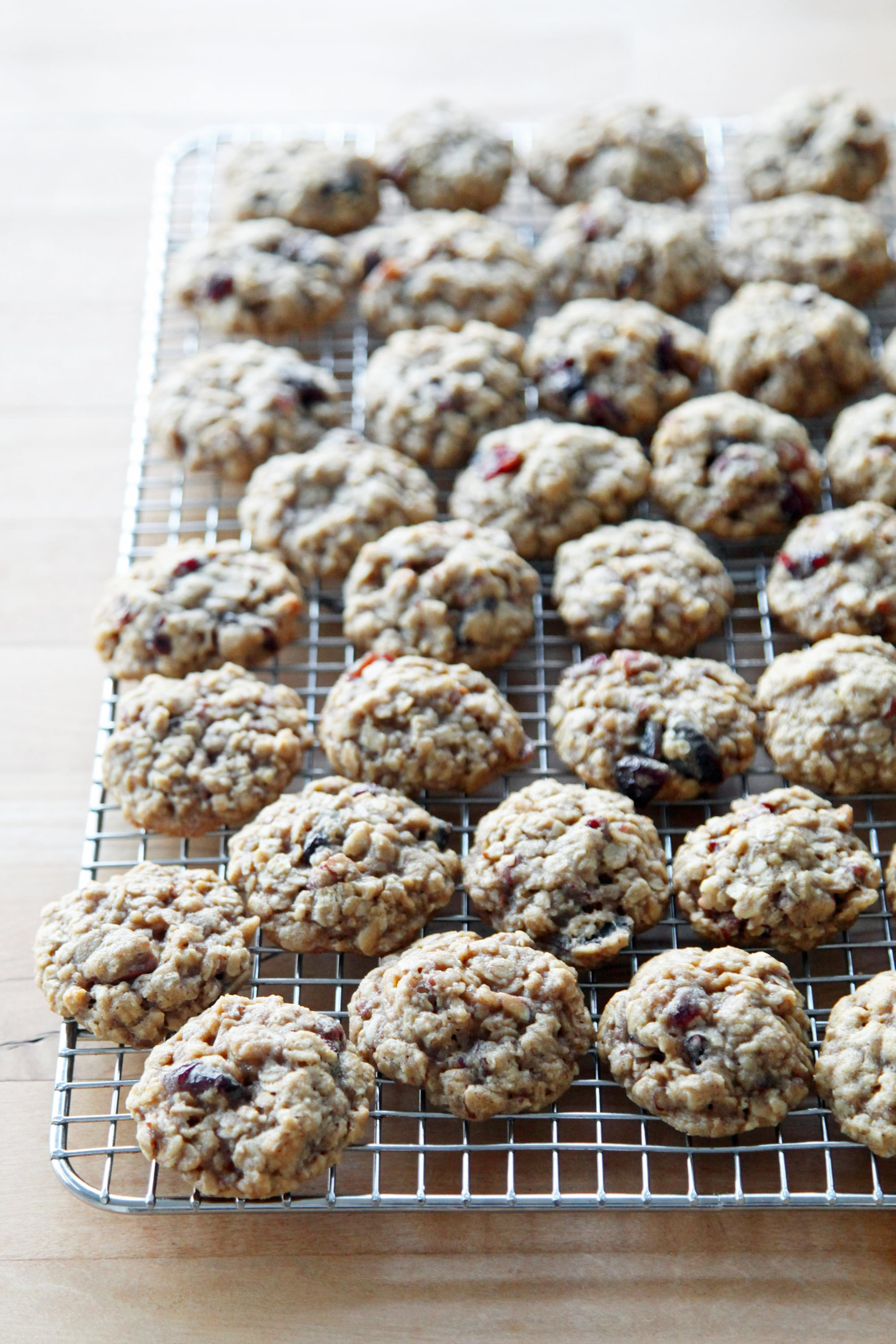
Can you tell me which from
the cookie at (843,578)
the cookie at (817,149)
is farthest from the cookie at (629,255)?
the cookie at (843,578)

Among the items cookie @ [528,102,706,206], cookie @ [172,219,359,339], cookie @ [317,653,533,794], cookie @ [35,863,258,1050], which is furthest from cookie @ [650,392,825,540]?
cookie @ [35,863,258,1050]

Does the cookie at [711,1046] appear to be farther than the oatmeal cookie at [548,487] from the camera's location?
No

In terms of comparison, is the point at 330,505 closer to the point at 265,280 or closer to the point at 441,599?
the point at 441,599

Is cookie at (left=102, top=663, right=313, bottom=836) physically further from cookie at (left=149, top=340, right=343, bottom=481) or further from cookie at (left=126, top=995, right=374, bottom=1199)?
cookie at (left=149, top=340, right=343, bottom=481)

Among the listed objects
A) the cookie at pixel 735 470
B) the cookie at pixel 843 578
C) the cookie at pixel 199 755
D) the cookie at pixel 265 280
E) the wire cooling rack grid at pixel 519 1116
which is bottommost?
the wire cooling rack grid at pixel 519 1116

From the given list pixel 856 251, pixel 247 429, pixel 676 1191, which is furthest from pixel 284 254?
pixel 676 1191

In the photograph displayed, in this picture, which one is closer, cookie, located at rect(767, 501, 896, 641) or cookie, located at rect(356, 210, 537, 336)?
cookie, located at rect(767, 501, 896, 641)

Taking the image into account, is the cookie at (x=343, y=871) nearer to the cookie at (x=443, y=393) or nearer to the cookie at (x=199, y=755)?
the cookie at (x=199, y=755)

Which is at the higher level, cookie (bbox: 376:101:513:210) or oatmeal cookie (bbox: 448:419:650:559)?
cookie (bbox: 376:101:513:210)
